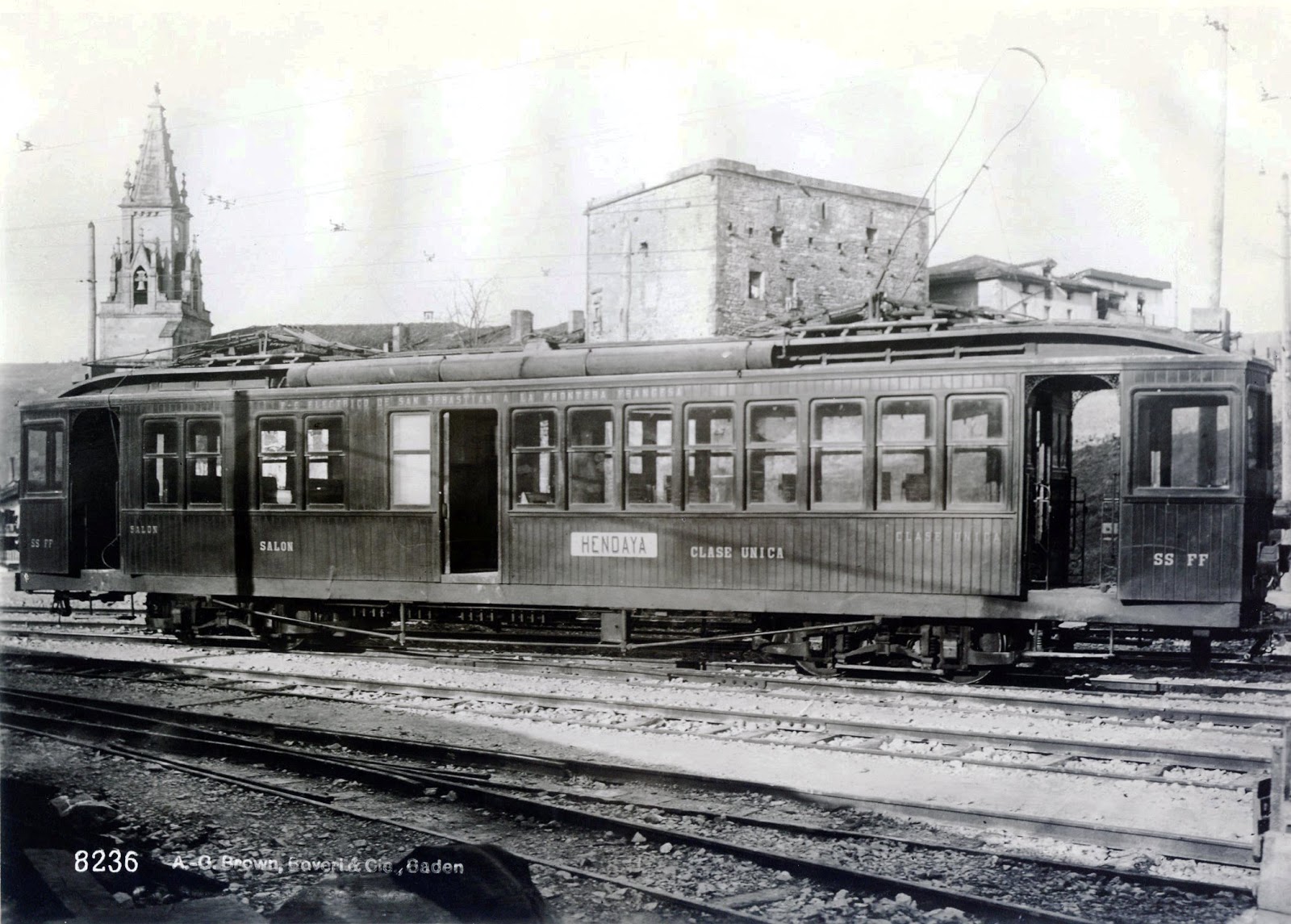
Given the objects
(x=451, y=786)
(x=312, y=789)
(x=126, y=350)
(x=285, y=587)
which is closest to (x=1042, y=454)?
(x=451, y=786)

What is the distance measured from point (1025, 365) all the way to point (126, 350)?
57.4 feet

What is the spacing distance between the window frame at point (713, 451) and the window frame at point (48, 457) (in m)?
8.26

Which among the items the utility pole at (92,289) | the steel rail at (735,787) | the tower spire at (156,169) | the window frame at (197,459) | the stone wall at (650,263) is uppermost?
the stone wall at (650,263)

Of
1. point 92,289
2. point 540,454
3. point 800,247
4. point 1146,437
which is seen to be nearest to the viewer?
point 1146,437

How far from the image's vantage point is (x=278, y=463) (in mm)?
12750

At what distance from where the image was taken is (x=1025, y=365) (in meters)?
9.75

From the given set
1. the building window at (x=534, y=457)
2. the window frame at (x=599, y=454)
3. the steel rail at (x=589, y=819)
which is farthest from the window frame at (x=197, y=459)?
the window frame at (x=599, y=454)

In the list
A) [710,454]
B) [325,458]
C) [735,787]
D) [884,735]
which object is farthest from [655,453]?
[735,787]

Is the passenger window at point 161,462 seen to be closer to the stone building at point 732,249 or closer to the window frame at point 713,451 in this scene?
the window frame at point 713,451

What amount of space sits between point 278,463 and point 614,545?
4339 mm

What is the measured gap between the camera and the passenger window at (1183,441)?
30.9 feet

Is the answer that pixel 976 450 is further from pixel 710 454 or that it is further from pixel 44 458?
pixel 44 458

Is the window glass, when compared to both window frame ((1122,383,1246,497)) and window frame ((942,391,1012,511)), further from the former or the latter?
window frame ((1122,383,1246,497))

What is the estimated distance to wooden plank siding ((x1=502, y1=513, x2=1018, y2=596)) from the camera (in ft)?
32.5
